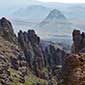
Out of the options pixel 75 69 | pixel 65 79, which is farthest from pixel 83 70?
pixel 65 79

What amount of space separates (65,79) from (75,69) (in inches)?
237

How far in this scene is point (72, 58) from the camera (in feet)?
256

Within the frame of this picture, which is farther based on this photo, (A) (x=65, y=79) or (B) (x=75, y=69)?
(A) (x=65, y=79)

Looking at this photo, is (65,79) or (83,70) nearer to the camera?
(83,70)

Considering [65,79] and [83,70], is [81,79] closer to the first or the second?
[83,70]

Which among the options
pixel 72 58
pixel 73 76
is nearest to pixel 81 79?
pixel 73 76

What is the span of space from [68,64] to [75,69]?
404 centimetres

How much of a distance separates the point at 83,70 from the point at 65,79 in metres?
7.41

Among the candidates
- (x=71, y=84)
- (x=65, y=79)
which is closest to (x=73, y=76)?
(x=71, y=84)

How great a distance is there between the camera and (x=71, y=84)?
242 ft

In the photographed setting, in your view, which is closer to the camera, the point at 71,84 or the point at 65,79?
the point at 71,84

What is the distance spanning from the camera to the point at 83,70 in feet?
242

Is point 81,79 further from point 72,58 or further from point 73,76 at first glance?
point 72,58

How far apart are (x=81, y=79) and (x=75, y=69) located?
3.54m
